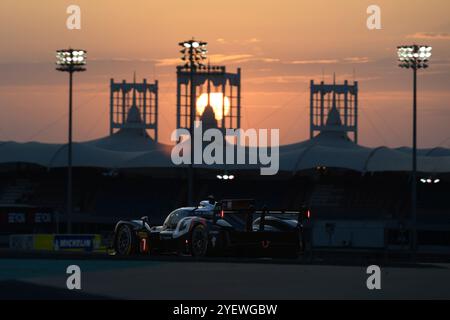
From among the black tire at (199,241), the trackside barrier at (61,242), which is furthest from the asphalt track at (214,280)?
the trackside barrier at (61,242)

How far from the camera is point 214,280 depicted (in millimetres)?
23719

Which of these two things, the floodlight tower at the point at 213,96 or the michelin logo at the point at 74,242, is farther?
the floodlight tower at the point at 213,96

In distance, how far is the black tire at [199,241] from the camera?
105 feet

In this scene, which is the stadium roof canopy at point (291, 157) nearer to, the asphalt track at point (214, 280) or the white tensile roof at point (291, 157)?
the white tensile roof at point (291, 157)

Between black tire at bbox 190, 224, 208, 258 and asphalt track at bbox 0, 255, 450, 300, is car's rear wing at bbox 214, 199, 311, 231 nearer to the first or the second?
black tire at bbox 190, 224, 208, 258

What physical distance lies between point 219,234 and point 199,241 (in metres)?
0.75

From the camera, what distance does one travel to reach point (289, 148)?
387 ft

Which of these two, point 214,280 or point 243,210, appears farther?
point 243,210

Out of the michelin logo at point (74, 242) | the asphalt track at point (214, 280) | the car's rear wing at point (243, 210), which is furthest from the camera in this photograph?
the michelin logo at point (74, 242)

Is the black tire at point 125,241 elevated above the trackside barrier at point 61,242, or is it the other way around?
the black tire at point 125,241

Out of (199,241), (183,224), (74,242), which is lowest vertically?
(74,242)

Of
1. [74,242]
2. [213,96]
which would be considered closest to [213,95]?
[213,96]

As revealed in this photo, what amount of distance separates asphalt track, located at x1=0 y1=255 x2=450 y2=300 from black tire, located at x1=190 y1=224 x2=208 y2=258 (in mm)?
1704

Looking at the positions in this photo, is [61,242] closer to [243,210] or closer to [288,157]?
[243,210]
